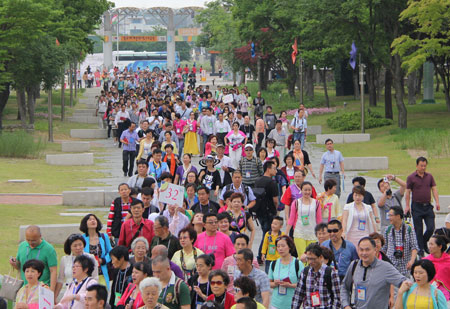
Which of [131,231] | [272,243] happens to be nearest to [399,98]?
[272,243]

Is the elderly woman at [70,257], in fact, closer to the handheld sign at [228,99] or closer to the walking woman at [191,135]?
the walking woman at [191,135]

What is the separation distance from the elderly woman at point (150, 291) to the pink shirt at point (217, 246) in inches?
99.8

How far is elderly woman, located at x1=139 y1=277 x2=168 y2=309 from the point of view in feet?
26.4

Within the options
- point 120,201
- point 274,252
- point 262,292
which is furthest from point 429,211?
point 262,292

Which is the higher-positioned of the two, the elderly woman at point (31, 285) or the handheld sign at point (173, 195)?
the handheld sign at point (173, 195)

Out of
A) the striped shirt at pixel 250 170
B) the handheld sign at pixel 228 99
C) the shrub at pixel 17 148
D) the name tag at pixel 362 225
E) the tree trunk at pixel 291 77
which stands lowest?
the shrub at pixel 17 148

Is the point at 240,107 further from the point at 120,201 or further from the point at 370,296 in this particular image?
the point at 370,296

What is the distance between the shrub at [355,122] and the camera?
41.9 metres

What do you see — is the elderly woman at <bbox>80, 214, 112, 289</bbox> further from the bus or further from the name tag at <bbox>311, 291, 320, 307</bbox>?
the bus

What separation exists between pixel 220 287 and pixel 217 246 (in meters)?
2.14

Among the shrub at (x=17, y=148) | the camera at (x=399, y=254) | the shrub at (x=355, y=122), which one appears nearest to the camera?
the camera at (x=399, y=254)

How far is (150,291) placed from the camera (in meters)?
8.03

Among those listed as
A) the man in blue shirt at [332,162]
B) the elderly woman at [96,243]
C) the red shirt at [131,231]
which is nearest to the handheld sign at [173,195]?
the red shirt at [131,231]

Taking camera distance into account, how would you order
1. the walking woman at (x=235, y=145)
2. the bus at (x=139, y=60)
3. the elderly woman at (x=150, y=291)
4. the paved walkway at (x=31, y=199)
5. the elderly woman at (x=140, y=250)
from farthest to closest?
1. the bus at (x=139, y=60)
2. the paved walkway at (x=31, y=199)
3. the walking woman at (x=235, y=145)
4. the elderly woman at (x=140, y=250)
5. the elderly woman at (x=150, y=291)
